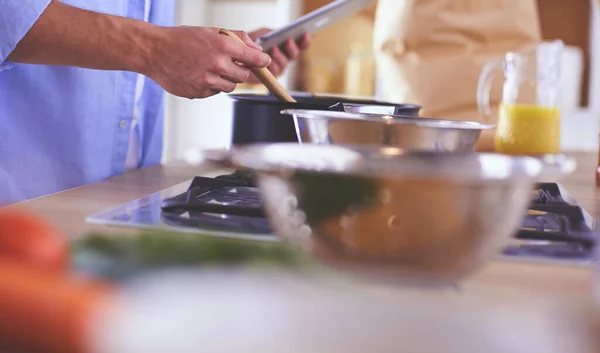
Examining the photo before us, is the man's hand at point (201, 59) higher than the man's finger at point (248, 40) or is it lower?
lower

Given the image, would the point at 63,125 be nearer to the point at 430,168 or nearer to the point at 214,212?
the point at 214,212

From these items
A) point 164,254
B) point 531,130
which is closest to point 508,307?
point 164,254

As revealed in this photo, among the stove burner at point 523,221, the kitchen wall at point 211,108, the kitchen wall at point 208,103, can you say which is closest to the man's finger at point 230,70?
the stove burner at point 523,221

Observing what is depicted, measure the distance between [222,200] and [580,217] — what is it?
0.34 metres

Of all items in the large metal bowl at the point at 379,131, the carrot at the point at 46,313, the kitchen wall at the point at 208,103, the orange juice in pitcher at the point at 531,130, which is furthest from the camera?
the kitchen wall at the point at 208,103

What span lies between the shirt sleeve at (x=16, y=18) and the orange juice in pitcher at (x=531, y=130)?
0.76 meters

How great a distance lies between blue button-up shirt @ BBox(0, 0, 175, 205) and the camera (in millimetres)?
1087

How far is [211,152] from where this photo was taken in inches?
17.2

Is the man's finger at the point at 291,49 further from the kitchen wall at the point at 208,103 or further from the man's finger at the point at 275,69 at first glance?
the kitchen wall at the point at 208,103

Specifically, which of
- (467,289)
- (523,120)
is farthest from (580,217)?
(523,120)

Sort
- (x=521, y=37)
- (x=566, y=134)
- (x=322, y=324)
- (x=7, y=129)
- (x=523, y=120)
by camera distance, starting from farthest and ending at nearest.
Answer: (x=566, y=134)
(x=521, y=37)
(x=523, y=120)
(x=7, y=129)
(x=322, y=324)

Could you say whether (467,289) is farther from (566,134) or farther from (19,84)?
(566,134)

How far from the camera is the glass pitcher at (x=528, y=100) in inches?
47.6

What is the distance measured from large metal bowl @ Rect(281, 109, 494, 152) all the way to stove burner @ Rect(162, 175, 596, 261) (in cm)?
9
